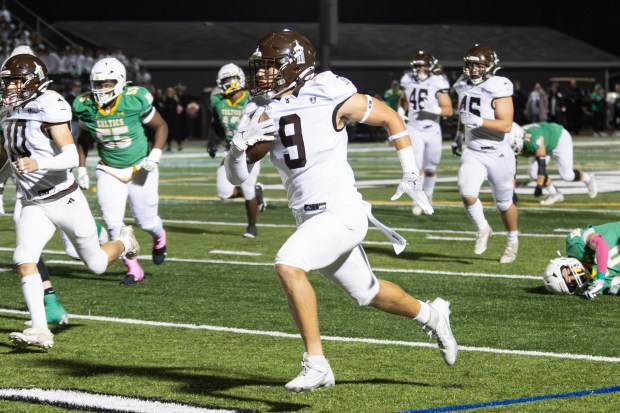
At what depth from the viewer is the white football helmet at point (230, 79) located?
1221 centimetres

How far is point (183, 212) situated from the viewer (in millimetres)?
14828

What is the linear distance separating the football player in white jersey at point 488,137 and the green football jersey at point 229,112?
2751mm

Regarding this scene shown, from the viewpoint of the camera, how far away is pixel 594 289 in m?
8.13

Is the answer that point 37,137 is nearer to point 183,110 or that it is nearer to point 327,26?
point 327,26

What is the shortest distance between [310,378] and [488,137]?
17.8 feet

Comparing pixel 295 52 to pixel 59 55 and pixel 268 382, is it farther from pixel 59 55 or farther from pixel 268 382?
pixel 59 55

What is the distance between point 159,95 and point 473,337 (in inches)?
910

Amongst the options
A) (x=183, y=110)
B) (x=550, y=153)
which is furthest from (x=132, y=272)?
(x=183, y=110)

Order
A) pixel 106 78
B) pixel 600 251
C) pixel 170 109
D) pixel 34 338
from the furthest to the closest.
Answer: 1. pixel 170 109
2. pixel 106 78
3. pixel 600 251
4. pixel 34 338

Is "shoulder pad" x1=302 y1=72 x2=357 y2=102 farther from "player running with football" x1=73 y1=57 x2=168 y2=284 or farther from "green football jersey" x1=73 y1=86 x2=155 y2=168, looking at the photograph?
"green football jersey" x1=73 y1=86 x2=155 y2=168

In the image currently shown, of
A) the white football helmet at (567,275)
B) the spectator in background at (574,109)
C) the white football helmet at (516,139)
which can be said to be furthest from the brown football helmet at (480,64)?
the spectator in background at (574,109)

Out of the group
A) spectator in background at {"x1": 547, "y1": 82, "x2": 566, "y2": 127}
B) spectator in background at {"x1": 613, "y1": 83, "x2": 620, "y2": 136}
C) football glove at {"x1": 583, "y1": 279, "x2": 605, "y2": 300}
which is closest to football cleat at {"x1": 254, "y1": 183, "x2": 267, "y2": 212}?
football glove at {"x1": 583, "y1": 279, "x2": 605, "y2": 300}

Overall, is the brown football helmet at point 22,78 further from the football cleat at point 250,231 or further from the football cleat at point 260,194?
the football cleat at point 260,194

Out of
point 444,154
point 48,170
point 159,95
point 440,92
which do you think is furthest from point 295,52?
point 159,95
